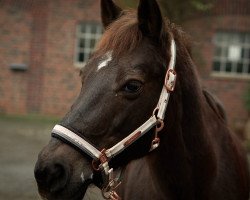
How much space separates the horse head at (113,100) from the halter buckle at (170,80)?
1.4 inches

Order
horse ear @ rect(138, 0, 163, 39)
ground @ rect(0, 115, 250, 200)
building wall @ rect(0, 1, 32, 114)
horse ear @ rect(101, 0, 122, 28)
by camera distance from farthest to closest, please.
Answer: building wall @ rect(0, 1, 32, 114) < ground @ rect(0, 115, 250, 200) < horse ear @ rect(101, 0, 122, 28) < horse ear @ rect(138, 0, 163, 39)

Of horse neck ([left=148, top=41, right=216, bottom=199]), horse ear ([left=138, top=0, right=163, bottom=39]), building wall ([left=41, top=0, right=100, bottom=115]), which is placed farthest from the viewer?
building wall ([left=41, top=0, right=100, bottom=115])

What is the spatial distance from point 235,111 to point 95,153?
37.6 feet

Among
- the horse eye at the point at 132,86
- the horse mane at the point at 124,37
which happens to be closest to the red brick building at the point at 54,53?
the horse mane at the point at 124,37

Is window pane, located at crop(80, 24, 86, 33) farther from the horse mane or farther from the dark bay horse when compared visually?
the horse mane

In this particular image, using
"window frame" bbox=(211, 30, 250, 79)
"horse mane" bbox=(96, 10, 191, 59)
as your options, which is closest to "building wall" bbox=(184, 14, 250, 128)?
"window frame" bbox=(211, 30, 250, 79)

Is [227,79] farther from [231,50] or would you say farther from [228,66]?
[231,50]

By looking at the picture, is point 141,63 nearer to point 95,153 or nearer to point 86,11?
point 95,153

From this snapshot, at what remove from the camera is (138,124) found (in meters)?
2.44

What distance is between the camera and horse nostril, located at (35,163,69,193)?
220 cm

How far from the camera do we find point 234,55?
13.7 metres

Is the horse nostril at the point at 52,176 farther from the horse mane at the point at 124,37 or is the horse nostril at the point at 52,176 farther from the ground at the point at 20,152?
the horse mane at the point at 124,37

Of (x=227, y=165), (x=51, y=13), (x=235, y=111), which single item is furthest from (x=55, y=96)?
(x=227, y=165)

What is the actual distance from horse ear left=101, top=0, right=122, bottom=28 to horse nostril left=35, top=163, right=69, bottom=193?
1.09 metres
